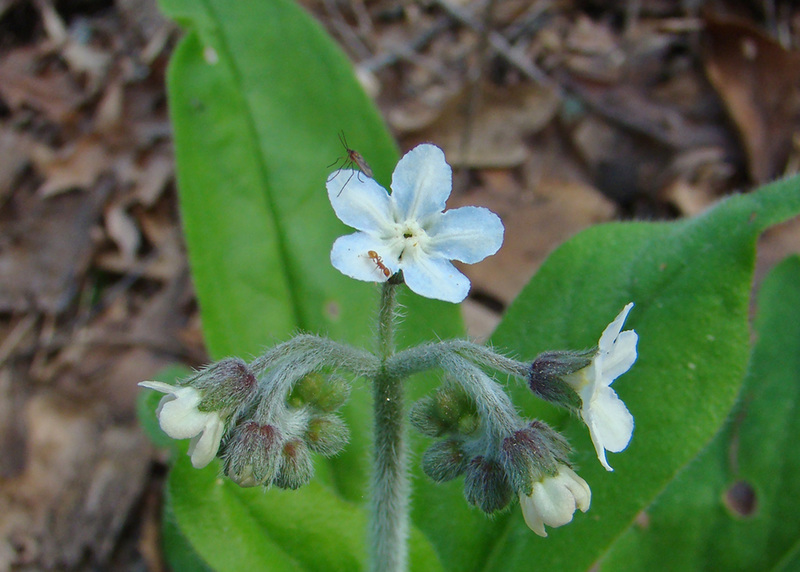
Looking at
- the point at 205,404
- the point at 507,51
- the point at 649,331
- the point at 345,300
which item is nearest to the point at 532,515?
the point at 205,404

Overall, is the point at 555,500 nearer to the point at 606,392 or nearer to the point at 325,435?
the point at 606,392

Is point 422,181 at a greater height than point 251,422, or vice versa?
point 422,181

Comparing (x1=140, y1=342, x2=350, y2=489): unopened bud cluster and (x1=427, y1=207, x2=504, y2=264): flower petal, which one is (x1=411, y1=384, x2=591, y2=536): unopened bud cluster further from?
(x1=427, y1=207, x2=504, y2=264): flower petal

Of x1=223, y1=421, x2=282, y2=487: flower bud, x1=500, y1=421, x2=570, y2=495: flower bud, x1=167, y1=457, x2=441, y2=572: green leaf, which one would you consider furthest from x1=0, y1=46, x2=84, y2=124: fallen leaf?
x1=500, y1=421, x2=570, y2=495: flower bud

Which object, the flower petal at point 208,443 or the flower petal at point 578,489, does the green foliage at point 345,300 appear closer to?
the flower petal at point 208,443

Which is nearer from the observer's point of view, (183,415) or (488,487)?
(183,415)

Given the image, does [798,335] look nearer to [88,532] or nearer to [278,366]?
[278,366]

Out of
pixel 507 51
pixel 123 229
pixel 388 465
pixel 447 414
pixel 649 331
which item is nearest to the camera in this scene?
pixel 447 414
